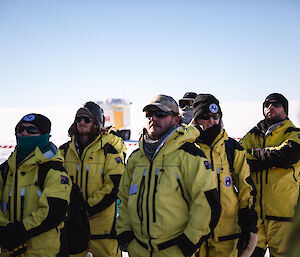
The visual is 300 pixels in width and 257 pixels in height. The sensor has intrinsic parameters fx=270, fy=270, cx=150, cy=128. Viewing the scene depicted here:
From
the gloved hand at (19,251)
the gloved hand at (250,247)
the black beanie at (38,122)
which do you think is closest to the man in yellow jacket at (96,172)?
the black beanie at (38,122)

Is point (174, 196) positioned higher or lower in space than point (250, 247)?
higher

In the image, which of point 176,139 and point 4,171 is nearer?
point 176,139

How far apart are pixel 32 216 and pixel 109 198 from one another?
4.25 feet

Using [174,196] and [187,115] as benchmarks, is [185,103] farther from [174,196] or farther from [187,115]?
[174,196]

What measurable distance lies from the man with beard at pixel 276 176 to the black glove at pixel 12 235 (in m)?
3.01

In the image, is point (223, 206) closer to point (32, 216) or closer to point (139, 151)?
point (139, 151)

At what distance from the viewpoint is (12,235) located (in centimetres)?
258

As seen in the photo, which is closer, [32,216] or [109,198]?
[32,216]

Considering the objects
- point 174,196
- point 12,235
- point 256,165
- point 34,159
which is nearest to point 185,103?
point 256,165

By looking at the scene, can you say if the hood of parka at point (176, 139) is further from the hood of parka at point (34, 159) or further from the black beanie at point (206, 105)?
the hood of parka at point (34, 159)

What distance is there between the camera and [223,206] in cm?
295

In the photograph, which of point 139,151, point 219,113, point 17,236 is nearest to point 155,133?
point 139,151

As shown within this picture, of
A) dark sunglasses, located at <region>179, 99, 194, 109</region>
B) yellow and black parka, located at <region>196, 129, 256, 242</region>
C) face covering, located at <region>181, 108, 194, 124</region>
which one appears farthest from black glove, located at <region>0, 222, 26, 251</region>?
dark sunglasses, located at <region>179, 99, 194, 109</region>

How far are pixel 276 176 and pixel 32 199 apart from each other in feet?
10.2
